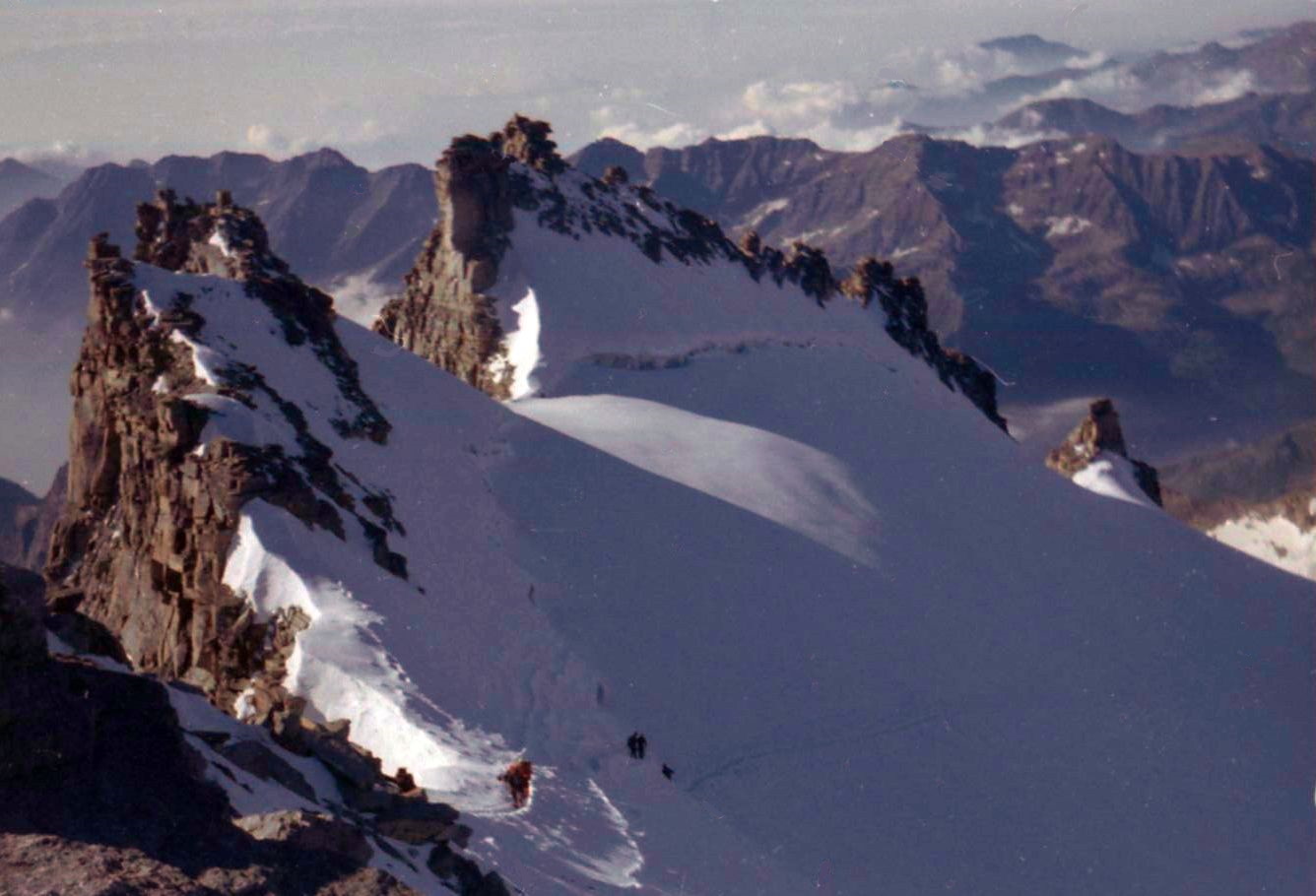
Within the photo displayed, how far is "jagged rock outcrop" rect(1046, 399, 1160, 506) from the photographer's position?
70812 mm

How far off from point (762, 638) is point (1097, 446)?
48.0 metres

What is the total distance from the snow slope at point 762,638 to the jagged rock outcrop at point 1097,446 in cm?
2556

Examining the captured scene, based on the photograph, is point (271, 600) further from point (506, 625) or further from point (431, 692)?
point (506, 625)

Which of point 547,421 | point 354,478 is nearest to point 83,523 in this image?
point 354,478


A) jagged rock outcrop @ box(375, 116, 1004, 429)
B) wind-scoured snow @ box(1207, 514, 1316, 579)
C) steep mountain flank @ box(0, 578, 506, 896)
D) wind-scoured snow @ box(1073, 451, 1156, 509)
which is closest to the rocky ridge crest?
steep mountain flank @ box(0, 578, 506, 896)

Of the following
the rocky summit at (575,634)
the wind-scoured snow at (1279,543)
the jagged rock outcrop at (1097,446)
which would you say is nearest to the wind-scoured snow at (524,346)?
the rocky summit at (575,634)

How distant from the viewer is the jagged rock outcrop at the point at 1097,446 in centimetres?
7081

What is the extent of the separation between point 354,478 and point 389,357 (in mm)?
7641

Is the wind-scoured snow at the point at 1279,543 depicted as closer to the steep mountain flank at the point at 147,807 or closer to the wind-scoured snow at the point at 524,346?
the wind-scoured snow at the point at 524,346

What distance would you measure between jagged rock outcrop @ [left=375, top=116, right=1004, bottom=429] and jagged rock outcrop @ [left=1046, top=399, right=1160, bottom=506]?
46.0 ft

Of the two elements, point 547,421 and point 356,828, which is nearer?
point 356,828

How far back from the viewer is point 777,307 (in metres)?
53.7

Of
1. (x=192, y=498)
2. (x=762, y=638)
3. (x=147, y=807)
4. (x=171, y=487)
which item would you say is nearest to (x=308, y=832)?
(x=147, y=807)

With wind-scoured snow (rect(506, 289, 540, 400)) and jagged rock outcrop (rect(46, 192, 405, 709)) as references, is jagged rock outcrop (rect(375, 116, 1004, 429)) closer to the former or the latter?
wind-scoured snow (rect(506, 289, 540, 400))
